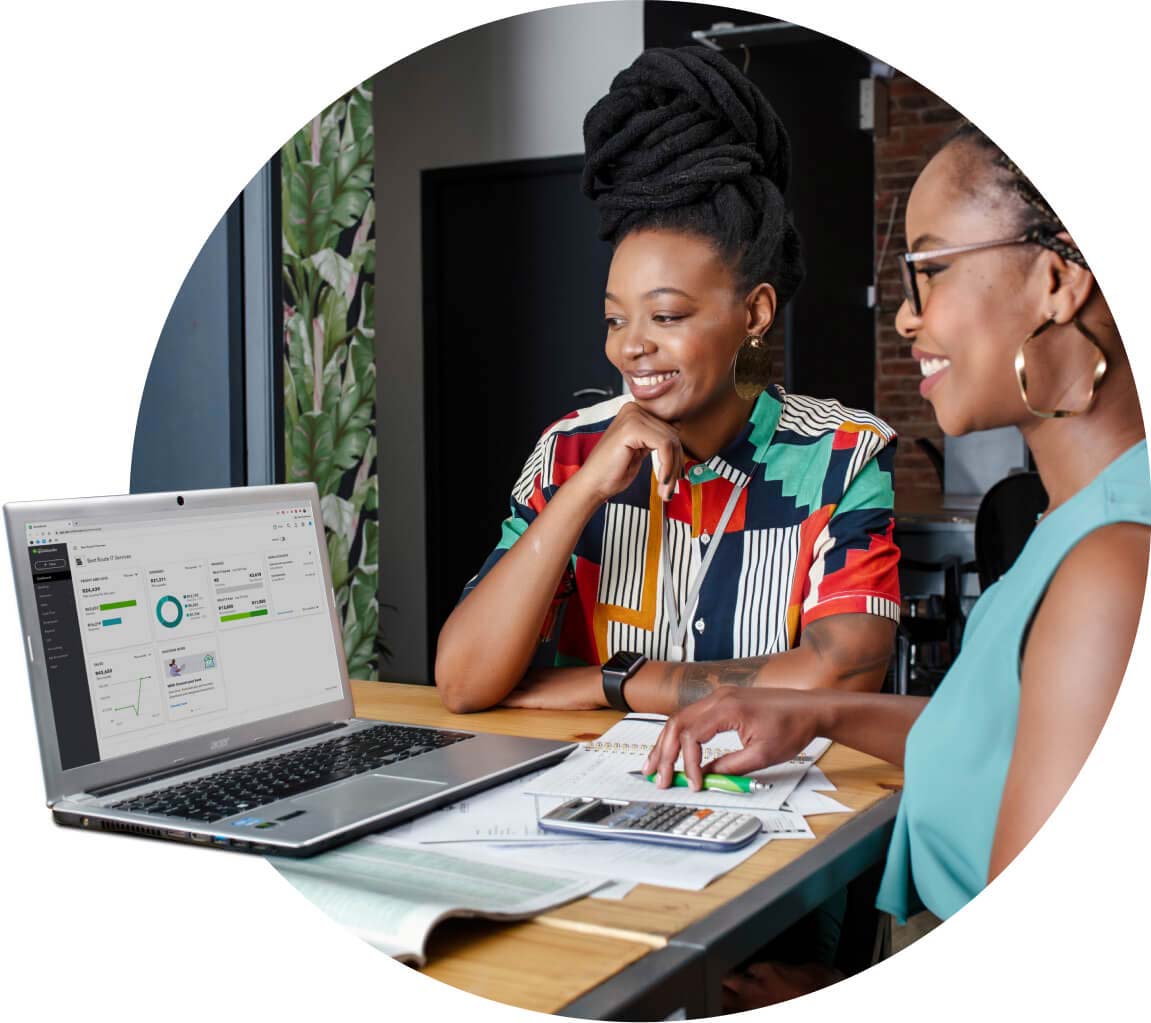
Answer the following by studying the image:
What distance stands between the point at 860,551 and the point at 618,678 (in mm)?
355

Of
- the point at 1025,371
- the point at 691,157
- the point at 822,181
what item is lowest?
the point at 1025,371

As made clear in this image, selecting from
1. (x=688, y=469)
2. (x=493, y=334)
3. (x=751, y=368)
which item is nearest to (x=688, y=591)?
(x=688, y=469)

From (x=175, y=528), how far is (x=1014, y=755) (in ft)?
2.42

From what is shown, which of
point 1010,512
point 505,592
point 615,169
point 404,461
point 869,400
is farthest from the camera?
point 869,400

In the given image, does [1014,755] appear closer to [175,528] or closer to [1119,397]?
[1119,397]

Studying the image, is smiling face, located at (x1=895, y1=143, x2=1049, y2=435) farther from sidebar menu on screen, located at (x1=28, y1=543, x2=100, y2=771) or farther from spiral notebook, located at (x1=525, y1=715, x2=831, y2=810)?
sidebar menu on screen, located at (x1=28, y1=543, x2=100, y2=771)

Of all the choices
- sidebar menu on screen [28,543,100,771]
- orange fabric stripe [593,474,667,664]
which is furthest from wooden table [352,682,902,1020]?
orange fabric stripe [593,474,667,664]

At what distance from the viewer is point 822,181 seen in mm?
4340

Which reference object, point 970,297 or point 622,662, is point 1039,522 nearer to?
point 970,297

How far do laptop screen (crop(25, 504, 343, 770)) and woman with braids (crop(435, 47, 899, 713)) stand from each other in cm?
25

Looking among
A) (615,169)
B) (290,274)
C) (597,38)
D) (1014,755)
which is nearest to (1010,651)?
(1014,755)

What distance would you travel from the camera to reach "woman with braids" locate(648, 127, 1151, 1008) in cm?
76

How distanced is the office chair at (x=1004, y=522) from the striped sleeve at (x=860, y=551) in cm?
132

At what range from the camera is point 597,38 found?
3686 mm
